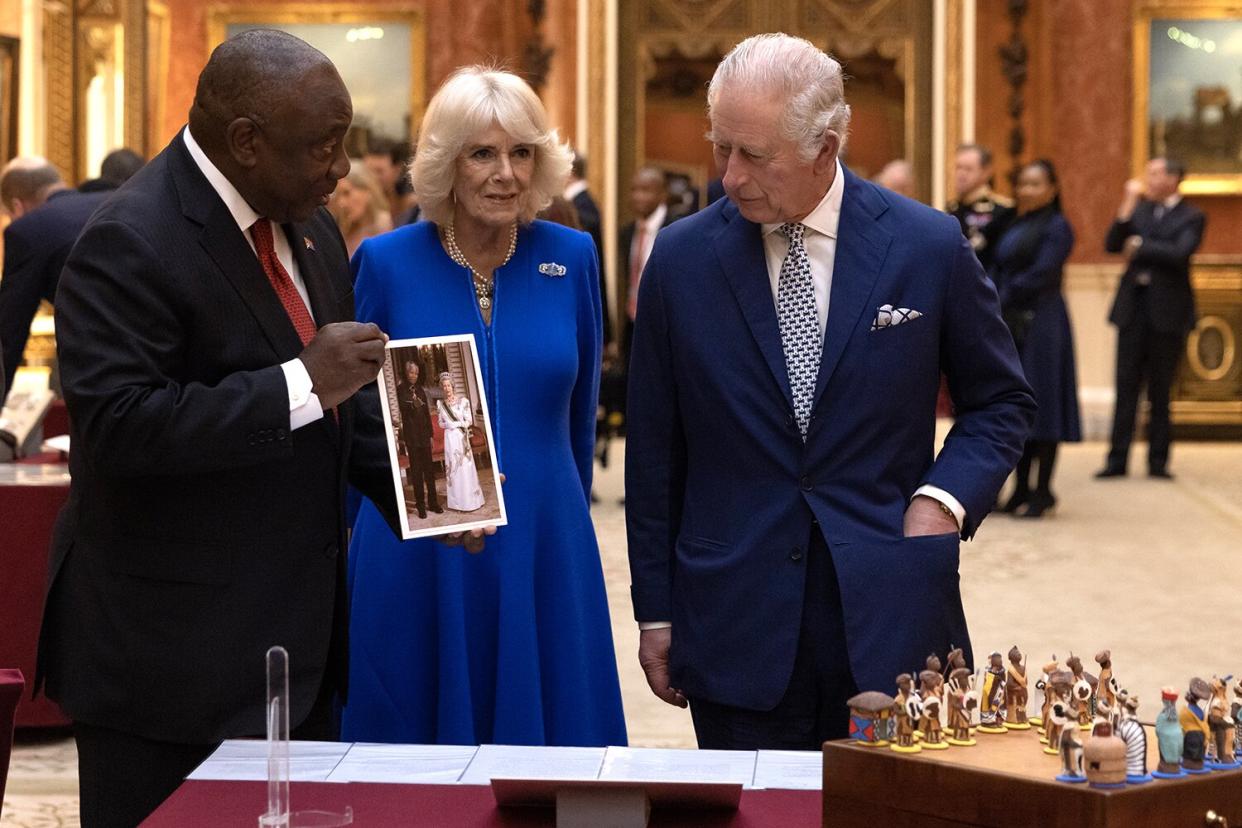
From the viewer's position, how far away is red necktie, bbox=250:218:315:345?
115 inches

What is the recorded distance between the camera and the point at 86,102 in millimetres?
12578

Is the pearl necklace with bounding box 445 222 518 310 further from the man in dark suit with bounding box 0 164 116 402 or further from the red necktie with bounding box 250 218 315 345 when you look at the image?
the man in dark suit with bounding box 0 164 116 402

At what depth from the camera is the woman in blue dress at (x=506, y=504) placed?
154 inches

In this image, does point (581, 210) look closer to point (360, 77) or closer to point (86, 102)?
point (86, 102)

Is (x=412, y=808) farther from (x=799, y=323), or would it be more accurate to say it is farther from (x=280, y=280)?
(x=799, y=323)

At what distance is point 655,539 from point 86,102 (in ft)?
33.7

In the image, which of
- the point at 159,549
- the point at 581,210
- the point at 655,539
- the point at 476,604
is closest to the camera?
the point at 159,549

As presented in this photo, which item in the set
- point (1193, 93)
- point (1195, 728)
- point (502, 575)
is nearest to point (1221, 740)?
point (1195, 728)

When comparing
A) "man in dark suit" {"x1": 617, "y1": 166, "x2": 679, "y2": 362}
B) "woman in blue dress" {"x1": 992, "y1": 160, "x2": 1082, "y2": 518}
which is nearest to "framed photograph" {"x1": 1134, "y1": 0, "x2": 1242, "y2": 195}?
"man in dark suit" {"x1": 617, "y1": 166, "x2": 679, "y2": 362}

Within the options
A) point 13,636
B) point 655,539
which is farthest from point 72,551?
point 13,636

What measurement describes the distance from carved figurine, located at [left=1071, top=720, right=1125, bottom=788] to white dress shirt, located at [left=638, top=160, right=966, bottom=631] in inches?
48.3

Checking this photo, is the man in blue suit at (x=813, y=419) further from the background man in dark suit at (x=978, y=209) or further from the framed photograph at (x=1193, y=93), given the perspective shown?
the framed photograph at (x=1193, y=93)

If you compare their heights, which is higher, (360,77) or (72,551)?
(360,77)

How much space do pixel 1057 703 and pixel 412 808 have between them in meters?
0.78
